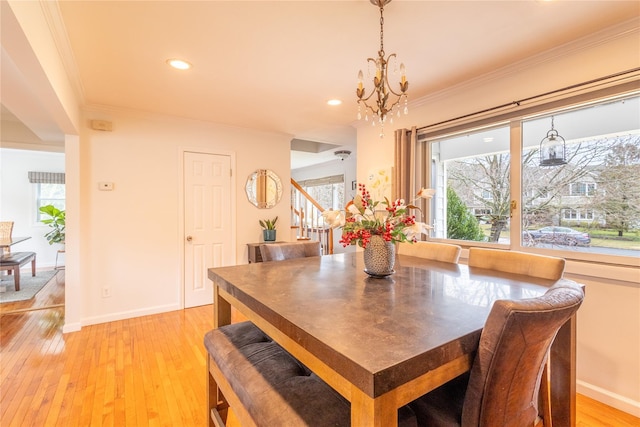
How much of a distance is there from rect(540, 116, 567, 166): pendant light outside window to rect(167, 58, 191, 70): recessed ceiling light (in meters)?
2.76

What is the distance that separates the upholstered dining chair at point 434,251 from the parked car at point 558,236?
2.55ft

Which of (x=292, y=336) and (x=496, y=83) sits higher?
(x=496, y=83)

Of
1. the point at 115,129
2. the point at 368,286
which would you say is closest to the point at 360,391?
the point at 368,286

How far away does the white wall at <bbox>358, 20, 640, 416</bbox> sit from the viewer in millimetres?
1841

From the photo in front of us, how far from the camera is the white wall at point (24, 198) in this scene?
5.97 m

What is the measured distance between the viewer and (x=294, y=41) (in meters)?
2.01

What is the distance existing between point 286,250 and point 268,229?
2.08m

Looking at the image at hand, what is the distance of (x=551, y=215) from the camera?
90.3 inches

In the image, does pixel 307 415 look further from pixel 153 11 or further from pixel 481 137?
pixel 481 137

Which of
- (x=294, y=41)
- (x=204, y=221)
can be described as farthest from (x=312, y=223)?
(x=294, y=41)

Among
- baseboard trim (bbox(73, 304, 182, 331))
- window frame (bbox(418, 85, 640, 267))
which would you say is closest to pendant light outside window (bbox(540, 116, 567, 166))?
window frame (bbox(418, 85, 640, 267))

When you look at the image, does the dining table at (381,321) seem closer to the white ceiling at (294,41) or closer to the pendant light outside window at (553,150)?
the pendant light outside window at (553,150)

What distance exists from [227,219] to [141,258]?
42.2 inches

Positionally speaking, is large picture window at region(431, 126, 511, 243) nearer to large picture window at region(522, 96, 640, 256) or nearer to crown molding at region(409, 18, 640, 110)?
large picture window at region(522, 96, 640, 256)
